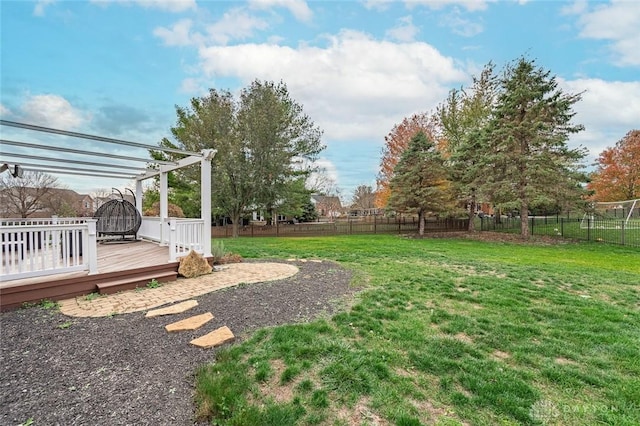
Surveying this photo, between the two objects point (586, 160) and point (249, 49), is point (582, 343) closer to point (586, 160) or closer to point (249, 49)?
point (249, 49)

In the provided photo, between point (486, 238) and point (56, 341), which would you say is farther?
point (486, 238)

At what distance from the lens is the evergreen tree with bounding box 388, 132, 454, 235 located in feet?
48.6

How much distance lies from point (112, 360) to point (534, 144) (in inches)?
643

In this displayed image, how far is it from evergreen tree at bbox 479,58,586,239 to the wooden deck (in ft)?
45.6

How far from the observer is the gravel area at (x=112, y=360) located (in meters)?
1.85

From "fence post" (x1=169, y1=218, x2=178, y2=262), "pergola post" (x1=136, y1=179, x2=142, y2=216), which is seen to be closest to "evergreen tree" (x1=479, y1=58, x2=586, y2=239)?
"fence post" (x1=169, y1=218, x2=178, y2=262)

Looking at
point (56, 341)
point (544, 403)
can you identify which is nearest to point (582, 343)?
point (544, 403)

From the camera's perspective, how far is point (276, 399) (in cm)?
199

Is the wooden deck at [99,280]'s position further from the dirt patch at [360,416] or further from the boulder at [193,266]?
the dirt patch at [360,416]

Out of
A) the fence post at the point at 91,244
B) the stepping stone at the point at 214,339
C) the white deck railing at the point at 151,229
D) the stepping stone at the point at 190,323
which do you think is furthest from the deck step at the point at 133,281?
the white deck railing at the point at 151,229

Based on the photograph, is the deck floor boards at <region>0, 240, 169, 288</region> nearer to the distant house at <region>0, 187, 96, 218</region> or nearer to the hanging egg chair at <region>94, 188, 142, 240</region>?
the hanging egg chair at <region>94, 188, 142, 240</region>

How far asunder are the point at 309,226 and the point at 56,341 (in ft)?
50.6

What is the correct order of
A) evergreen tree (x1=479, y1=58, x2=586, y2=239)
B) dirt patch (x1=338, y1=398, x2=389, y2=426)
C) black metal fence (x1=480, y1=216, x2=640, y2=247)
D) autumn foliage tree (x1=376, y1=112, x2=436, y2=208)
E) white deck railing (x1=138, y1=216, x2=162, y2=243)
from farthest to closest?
autumn foliage tree (x1=376, y1=112, x2=436, y2=208)
evergreen tree (x1=479, y1=58, x2=586, y2=239)
black metal fence (x1=480, y1=216, x2=640, y2=247)
white deck railing (x1=138, y1=216, x2=162, y2=243)
dirt patch (x1=338, y1=398, x2=389, y2=426)

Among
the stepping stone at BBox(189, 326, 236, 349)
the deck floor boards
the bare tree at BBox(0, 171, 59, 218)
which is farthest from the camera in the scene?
the bare tree at BBox(0, 171, 59, 218)
